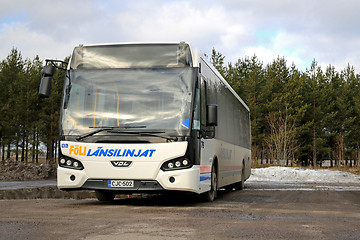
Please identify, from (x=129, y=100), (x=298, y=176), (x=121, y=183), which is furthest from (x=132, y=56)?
(x=298, y=176)

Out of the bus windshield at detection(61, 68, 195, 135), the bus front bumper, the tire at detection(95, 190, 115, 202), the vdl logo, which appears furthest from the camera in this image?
the tire at detection(95, 190, 115, 202)

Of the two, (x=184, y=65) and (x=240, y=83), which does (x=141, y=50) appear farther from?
(x=240, y=83)

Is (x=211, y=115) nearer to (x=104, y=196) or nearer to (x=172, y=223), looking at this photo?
(x=104, y=196)

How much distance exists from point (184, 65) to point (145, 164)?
92.5 inches

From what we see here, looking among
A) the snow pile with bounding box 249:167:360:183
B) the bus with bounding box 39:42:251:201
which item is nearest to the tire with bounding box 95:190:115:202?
the bus with bounding box 39:42:251:201

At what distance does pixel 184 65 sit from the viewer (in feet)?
38.6

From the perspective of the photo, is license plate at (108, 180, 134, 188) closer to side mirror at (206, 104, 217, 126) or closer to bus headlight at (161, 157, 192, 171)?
bus headlight at (161, 157, 192, 171)

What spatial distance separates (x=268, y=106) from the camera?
65375 mm

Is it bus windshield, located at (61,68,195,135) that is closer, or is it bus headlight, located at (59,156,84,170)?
bus windshield, located at (61,68,195,135)

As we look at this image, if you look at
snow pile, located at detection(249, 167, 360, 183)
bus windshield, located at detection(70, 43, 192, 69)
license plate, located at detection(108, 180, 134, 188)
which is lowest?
snow pile, located at detection(249, 167, 360, 183)

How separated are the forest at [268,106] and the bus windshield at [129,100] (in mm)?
48814

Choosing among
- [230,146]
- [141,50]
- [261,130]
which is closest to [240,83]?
[261,130]

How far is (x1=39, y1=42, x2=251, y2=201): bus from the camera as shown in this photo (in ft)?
36.4

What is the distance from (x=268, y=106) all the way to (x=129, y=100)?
5525 centimetres
